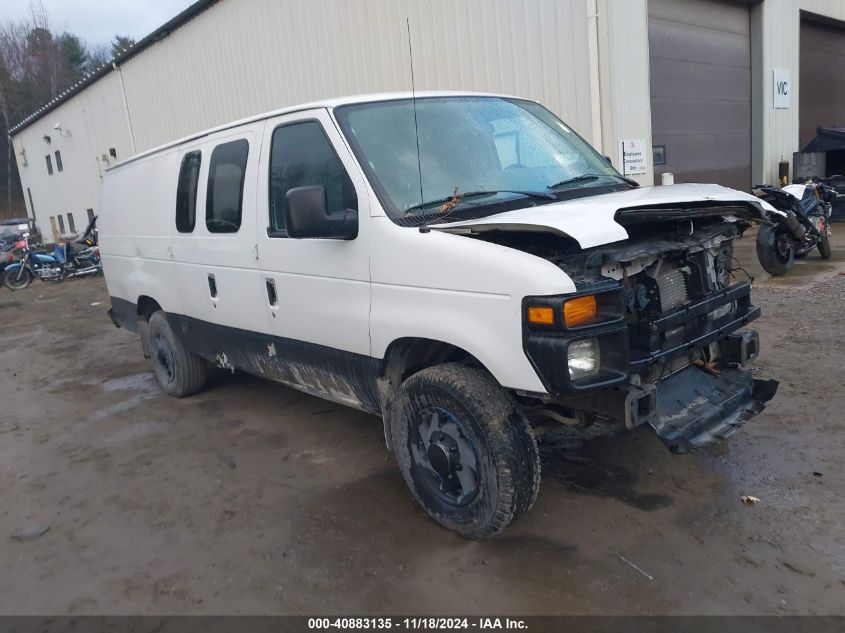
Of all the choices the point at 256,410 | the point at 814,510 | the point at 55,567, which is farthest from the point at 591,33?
the point at 55,567

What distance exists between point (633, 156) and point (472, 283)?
7.34m

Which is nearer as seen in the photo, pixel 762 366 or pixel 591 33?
pixel 762 366

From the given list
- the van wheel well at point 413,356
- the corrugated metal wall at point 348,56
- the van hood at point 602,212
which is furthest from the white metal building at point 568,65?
the van wheel well at point 413,356

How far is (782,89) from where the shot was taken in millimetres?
13227

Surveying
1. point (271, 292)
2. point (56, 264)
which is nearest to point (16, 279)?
point (56, 264)

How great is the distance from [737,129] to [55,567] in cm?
1273

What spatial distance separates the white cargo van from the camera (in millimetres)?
2885

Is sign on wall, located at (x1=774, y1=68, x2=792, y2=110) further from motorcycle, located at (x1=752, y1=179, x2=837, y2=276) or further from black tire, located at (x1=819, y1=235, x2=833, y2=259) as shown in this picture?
motorcycle, located at (x1=752, y1=179, x2=837, y2=276)

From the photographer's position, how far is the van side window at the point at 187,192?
5.03 meters

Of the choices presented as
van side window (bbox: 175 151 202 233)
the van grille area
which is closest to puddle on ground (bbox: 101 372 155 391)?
van side window (bbox: 175 151 202 233)

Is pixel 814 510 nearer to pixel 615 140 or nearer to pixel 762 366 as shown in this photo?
pixel 762 366

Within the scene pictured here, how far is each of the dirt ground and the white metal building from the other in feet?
16.8

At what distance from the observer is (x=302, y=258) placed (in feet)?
12.9

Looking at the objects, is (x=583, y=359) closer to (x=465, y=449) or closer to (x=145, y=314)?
(x=465, y=449)
